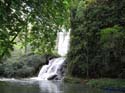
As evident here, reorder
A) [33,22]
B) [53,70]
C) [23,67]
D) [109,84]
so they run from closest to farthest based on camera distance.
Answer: [33,22] → [109,84] → [53,70] → [23,67]

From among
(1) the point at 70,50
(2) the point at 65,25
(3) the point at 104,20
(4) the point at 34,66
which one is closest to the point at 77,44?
(1) the point at 70,50

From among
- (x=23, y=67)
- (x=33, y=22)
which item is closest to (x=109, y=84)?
(x=23, y=67)

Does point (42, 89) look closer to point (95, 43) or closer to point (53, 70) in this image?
point (95, 43)

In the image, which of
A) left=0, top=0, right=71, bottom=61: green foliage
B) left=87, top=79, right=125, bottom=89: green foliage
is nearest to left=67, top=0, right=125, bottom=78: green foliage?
left=87, top=79, right=125, bottom=89: green foliage

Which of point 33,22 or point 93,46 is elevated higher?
point 93,46

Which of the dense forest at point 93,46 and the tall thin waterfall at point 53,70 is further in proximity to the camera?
the tall thin waterfall at point 53,70

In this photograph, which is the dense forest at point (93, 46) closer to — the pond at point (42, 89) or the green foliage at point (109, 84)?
the pond at point (42, 89)

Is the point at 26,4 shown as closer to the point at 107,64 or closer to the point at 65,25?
the point at 65,25

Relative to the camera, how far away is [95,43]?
105ft

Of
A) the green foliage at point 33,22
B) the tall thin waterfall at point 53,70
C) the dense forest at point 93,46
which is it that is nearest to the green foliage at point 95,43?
the dense forest at point 93,46

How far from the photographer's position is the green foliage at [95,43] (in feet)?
97.8

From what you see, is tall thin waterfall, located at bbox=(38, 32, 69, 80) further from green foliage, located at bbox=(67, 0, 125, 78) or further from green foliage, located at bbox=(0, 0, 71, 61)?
green foliage, located at bbox=(0, 0, 71, 61)

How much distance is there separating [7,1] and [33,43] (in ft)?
3.20

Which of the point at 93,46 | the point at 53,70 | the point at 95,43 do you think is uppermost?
the point at 95,43
